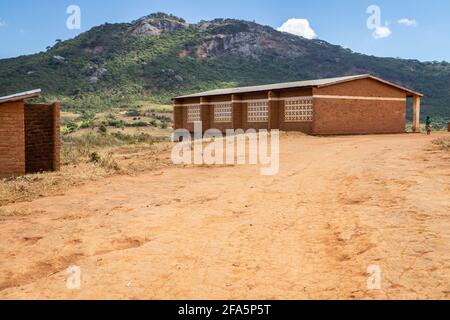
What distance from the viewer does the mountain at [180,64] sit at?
81375mm

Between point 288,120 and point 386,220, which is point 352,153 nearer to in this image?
point 386,220

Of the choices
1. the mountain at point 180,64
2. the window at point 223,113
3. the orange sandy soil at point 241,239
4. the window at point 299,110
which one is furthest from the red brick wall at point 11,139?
the mountain at point 180,64

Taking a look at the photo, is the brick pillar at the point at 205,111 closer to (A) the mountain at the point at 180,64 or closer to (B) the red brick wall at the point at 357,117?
(B) the red brick wall at the point at 357,117

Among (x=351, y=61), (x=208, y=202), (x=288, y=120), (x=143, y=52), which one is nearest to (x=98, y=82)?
(x=143, y=52)

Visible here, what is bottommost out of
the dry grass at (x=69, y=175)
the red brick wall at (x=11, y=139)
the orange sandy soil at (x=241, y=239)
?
the orange sandy soil at (x=241, y=239)

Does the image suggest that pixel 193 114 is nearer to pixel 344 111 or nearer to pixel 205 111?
pixel 205 111

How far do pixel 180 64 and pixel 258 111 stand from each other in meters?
68.8

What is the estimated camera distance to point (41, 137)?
49.1 feet

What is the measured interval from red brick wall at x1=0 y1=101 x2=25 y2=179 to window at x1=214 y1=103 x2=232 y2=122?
22280 millimetres

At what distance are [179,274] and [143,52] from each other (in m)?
103

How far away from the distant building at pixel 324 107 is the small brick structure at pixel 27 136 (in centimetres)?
1698
